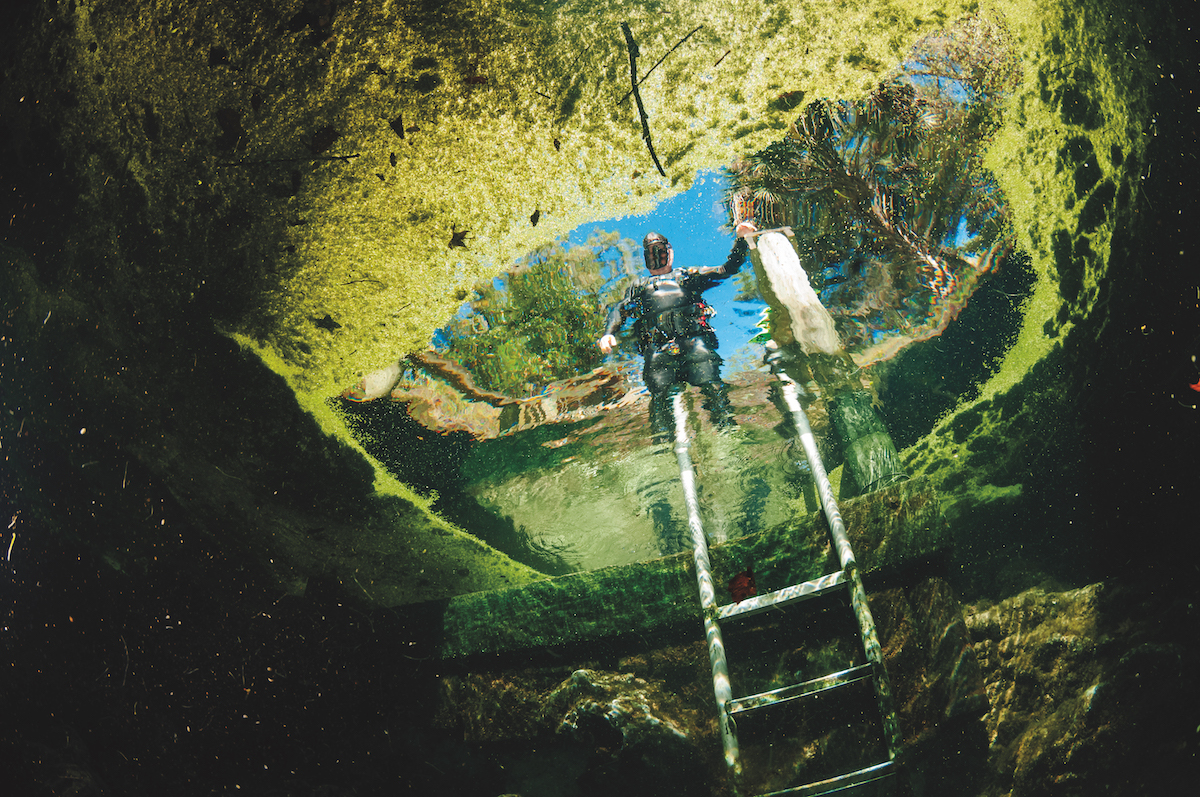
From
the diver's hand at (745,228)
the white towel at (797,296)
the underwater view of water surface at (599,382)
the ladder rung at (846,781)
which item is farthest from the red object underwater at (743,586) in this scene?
the diver's hand at (745,228)

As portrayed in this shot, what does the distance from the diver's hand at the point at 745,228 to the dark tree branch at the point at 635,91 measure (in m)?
0.23

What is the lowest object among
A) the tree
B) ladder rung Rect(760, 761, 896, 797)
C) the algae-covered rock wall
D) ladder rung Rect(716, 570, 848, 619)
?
ladder rung Rect(760, 761, 896, 797)

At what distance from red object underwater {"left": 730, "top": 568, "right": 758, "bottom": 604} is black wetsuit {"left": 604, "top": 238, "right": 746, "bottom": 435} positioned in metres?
0.51

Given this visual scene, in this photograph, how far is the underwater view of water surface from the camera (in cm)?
120

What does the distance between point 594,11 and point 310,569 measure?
5.65 feet

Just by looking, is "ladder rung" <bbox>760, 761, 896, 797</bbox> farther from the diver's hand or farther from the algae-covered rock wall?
the diver's hand

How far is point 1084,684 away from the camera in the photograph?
1380mm

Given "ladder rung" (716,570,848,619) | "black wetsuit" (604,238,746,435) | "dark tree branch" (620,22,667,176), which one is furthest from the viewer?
"ladder rung" (716,570,848,619)

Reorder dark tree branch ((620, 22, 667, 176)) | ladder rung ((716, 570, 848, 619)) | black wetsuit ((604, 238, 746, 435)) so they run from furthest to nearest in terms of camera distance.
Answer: ladder rung ((716, 570, 848, 619)) < black wetsuit ((604, 238, 746, 435)) < dark tree branch ((620, 22, 667, 176))

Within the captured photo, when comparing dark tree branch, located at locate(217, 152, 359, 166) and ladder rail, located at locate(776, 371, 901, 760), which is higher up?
dark tree branch, located at locate(217, 152, 359, 166)

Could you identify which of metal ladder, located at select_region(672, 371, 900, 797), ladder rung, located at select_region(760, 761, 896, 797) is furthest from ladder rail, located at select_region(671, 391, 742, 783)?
ladder rung, located at select_region(760, 761, 896, 797)

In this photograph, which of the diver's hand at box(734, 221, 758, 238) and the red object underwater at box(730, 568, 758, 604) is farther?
the red object underwater at box(730, 568, 758, 604)

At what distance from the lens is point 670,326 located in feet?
4.52

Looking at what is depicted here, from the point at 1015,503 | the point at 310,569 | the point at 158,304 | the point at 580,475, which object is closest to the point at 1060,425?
the point at 1015,503
